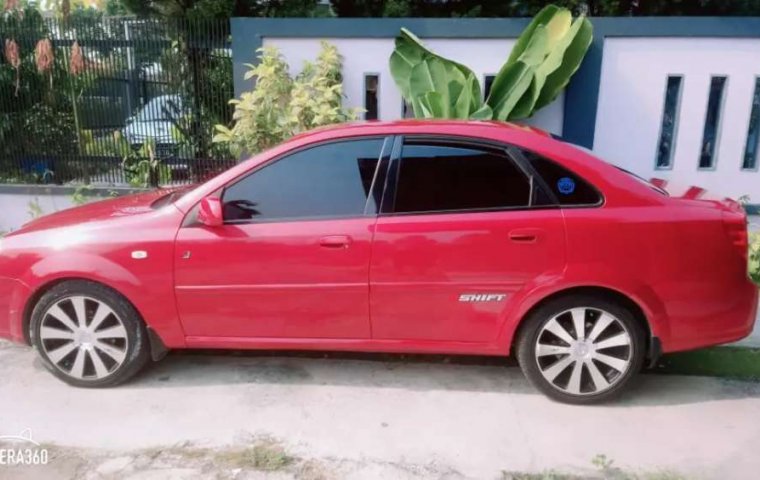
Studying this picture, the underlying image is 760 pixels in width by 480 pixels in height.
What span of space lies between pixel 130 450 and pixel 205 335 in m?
0.77

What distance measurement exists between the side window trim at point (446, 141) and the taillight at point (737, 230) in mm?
923

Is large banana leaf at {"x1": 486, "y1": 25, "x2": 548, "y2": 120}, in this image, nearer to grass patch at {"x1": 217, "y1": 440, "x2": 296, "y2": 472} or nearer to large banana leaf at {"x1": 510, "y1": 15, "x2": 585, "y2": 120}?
large banana leaf at {"x1": 510, "y1": 15, "x2": 585, "y2": 120}

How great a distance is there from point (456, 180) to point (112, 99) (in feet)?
18.4

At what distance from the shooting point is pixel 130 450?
3211mm

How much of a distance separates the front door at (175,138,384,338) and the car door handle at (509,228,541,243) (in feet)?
2.57

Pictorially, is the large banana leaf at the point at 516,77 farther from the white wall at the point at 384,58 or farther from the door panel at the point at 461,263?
the door panel at the point at 461,263

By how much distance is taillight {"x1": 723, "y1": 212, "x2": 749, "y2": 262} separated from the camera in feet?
11.2

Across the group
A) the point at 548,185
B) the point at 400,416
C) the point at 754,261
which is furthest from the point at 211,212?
the point at 754,261

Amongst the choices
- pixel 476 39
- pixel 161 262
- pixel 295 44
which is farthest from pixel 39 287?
pixel 476 39

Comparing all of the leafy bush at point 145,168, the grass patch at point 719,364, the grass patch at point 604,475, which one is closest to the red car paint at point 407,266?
the grass patch at point 719,364

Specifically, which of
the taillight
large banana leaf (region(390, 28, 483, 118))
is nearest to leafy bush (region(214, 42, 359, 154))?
large banana leaf (region(390, 28, 483, 118))

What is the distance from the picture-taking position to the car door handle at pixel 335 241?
349cm

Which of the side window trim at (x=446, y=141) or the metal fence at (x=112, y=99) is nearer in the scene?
the side window trim at (x=446, y=141)

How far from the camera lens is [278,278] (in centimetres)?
357
